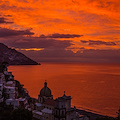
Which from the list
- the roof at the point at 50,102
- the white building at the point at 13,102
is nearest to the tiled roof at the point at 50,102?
the roof at the point at 50,102

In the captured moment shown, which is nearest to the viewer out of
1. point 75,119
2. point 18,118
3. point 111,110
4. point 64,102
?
point 18,118

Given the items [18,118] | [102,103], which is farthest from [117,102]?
[18,118]

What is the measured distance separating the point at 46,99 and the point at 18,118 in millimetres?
18468

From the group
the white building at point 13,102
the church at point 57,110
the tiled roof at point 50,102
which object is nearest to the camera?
the church at point 57,110

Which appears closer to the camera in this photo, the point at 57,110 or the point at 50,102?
the point at 57,110

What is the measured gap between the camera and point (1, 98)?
55.7m

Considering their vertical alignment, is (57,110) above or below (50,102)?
below

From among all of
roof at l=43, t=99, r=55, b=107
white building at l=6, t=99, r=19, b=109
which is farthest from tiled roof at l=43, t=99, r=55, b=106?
white building at l=6, t=99, r=19, b=109

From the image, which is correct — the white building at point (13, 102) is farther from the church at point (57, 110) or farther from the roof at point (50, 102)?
the roof at point (50, 102)

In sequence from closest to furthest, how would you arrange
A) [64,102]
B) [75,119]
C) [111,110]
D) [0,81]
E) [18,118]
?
[18,118], [64,102], [75,119], [0,81], [111,110]

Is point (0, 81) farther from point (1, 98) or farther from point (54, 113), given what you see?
point (54, 113)

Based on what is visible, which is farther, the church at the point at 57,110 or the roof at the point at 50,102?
the roof at the point at 50,102

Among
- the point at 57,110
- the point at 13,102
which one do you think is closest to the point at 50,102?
the point at 57,110

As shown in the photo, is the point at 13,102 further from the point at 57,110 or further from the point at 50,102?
the point at 57,110
